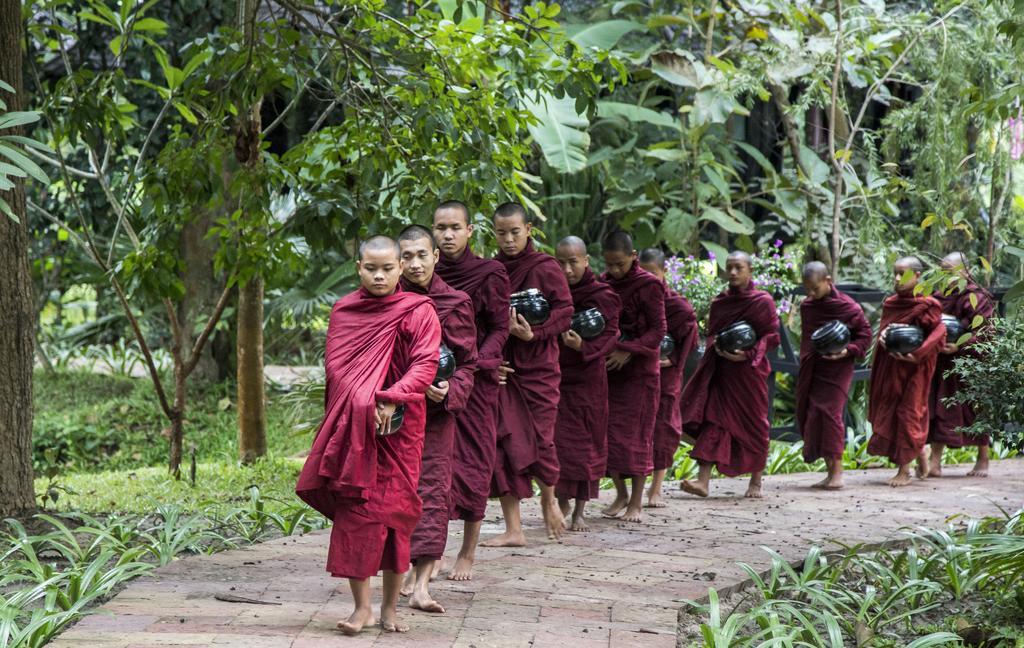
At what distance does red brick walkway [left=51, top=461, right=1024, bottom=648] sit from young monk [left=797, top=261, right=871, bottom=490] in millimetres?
816

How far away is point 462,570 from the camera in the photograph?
560 centimetres

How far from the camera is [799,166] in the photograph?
13211mm

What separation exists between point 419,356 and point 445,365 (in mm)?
367

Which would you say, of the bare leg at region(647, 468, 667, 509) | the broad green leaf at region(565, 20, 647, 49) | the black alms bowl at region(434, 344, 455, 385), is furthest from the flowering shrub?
the black alms bowl at region(434, 344, 455, 385)

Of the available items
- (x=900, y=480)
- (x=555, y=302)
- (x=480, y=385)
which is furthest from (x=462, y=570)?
(x=900, y=480)

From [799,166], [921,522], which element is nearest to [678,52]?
[799,166]

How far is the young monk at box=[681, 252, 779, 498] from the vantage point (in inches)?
337

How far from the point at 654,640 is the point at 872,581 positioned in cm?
194

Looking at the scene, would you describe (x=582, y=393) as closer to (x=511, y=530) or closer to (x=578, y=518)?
(x=578, y=518)

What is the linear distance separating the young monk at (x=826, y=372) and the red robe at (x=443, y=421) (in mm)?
4400

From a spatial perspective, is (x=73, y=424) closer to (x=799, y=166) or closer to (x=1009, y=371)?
(x=799, y=166)

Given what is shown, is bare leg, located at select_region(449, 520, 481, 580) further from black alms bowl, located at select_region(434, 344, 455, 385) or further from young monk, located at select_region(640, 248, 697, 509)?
young monk, located at select_region(640, 248, 697, 509)

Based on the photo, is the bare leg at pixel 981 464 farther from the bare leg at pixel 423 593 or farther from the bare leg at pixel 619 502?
the bare leg at pixel 423 593

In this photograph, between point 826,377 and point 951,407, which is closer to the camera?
point 826,377
